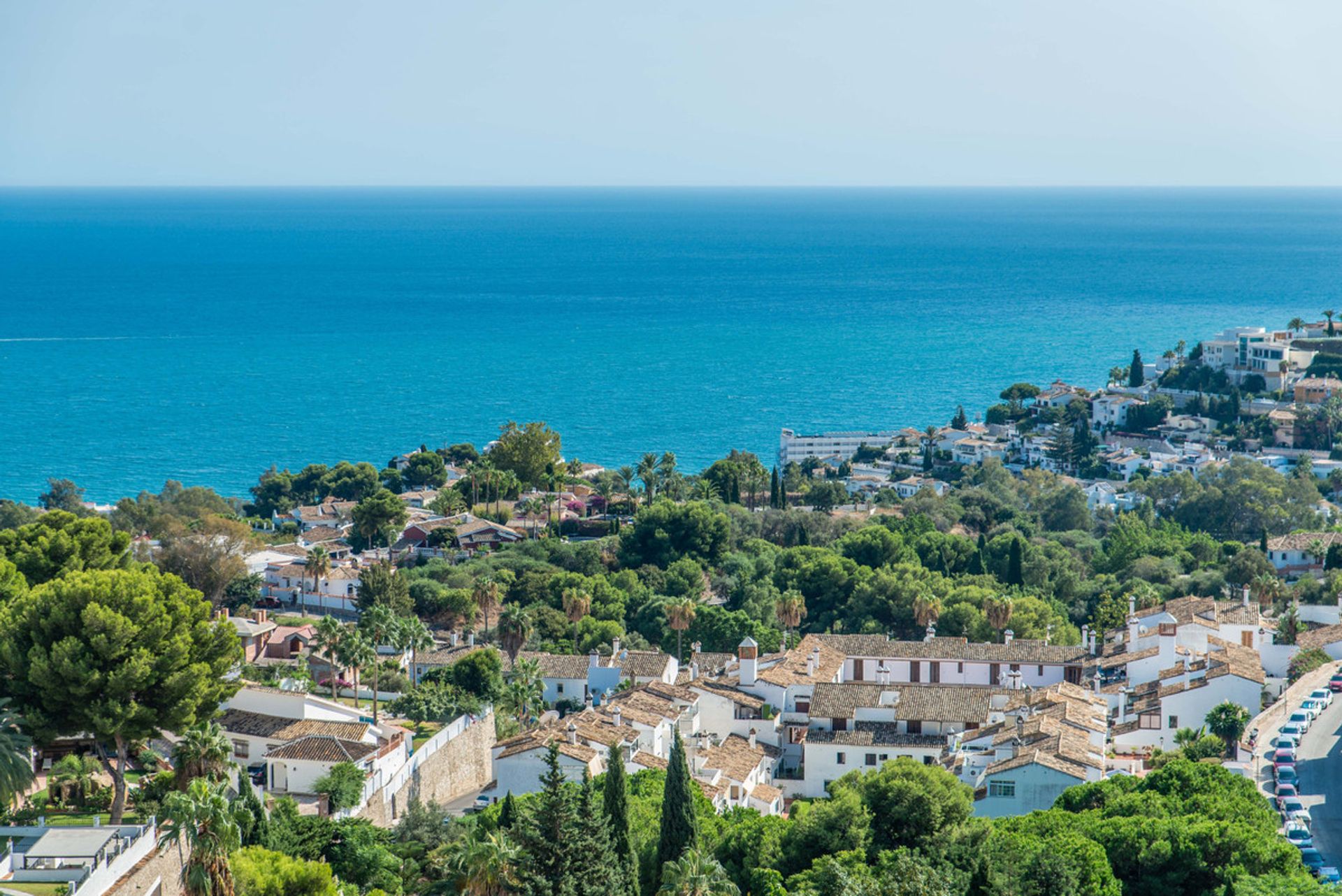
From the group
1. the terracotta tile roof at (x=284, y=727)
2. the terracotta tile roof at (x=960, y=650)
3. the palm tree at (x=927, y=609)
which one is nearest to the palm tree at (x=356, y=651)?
the terracotta tile roof at (x=284, y=727)

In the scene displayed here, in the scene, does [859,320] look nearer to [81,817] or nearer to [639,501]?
[639,501]

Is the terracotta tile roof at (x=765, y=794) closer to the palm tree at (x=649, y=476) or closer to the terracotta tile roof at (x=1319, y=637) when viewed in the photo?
the terracotta tile roof at (x=1319, y=637)

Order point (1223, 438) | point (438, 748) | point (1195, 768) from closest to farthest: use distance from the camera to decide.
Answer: point (1195, 768) < point (438, 748) < point (1223, 438)

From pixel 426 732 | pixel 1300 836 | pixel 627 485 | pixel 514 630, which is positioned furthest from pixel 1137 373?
pixel 426 732

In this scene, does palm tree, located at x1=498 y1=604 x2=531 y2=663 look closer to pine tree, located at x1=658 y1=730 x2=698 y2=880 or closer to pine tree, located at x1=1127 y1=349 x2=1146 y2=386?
pine tree, located at x1=658 y1=730 x2=698 y2=880

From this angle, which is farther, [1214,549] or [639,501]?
[639,501]

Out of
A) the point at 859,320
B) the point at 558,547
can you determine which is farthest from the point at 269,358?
the point at 558,547

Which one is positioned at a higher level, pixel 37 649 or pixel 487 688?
pixel 37 649

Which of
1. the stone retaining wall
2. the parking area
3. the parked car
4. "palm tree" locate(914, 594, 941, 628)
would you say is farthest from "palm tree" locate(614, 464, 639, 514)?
the parked car
